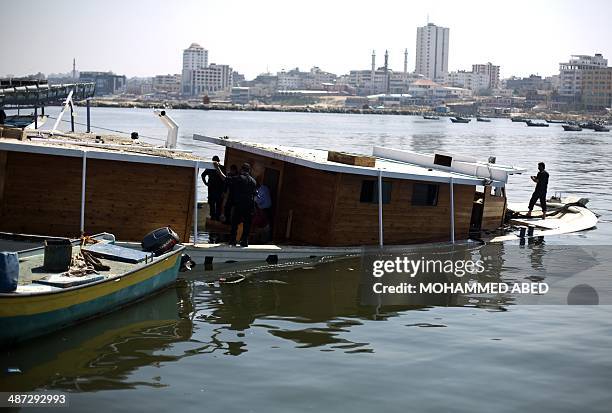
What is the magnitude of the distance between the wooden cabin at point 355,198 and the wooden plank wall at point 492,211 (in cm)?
86

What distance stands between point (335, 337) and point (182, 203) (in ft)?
17.0

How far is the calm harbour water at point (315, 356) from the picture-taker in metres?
11.3

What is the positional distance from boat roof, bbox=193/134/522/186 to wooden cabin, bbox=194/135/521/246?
26 millimetres

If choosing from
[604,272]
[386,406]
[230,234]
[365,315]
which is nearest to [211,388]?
[386,406]

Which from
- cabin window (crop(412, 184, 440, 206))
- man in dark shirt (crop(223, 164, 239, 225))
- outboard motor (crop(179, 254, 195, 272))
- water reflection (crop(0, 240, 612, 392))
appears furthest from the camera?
cabin window (crop(412, 184, 440, 206))

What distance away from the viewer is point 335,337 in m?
14.2

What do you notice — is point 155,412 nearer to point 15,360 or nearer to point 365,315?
point 15,360

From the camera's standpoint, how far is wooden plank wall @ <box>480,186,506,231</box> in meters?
22.8

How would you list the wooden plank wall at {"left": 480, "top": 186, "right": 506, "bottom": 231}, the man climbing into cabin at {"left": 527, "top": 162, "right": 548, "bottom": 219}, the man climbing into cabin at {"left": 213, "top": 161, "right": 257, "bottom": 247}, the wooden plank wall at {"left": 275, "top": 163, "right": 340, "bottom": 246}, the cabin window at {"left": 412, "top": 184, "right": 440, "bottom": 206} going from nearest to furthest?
1. the man climbing into cabin at {"left": 213, "top": 161, "right": 257, "bottom": 247}
2. the wooden plank wall at {"left": 275, "top": 163, "right": 340, "bottom": 246}
3. the cabin window at {"left": 412, "top": 184, "right": 440, "bottom": 206}
4. the wooden plank wall at {"left": 480, "top": 186, "right": 506, "bottom": 231}
5. the man climbing into cabin at {"left": 527, "top": 162, "right": 548, "bottom": 219}

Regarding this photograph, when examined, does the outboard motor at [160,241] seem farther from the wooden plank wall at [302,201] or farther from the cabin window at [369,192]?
the cabin window at [369,192]

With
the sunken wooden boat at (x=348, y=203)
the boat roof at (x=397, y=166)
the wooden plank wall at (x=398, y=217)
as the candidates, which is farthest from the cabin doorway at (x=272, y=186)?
the wooden plank wall at (x=398, y=217)

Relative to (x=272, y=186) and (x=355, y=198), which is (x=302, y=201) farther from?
(x=355, y=198)

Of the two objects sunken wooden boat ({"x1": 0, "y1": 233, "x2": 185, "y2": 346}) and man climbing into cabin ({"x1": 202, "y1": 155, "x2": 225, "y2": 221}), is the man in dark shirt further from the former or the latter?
sunken wooden boat ({"x1": 0, "y1": 233, "x2": 185, "y2": 346})

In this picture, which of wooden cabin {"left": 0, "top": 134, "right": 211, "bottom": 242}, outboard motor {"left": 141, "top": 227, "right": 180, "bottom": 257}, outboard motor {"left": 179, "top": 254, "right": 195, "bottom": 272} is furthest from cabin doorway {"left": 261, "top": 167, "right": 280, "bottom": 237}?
outboard motor {"left": 141, "top": 227, "right": 180, "bottom": 257}
